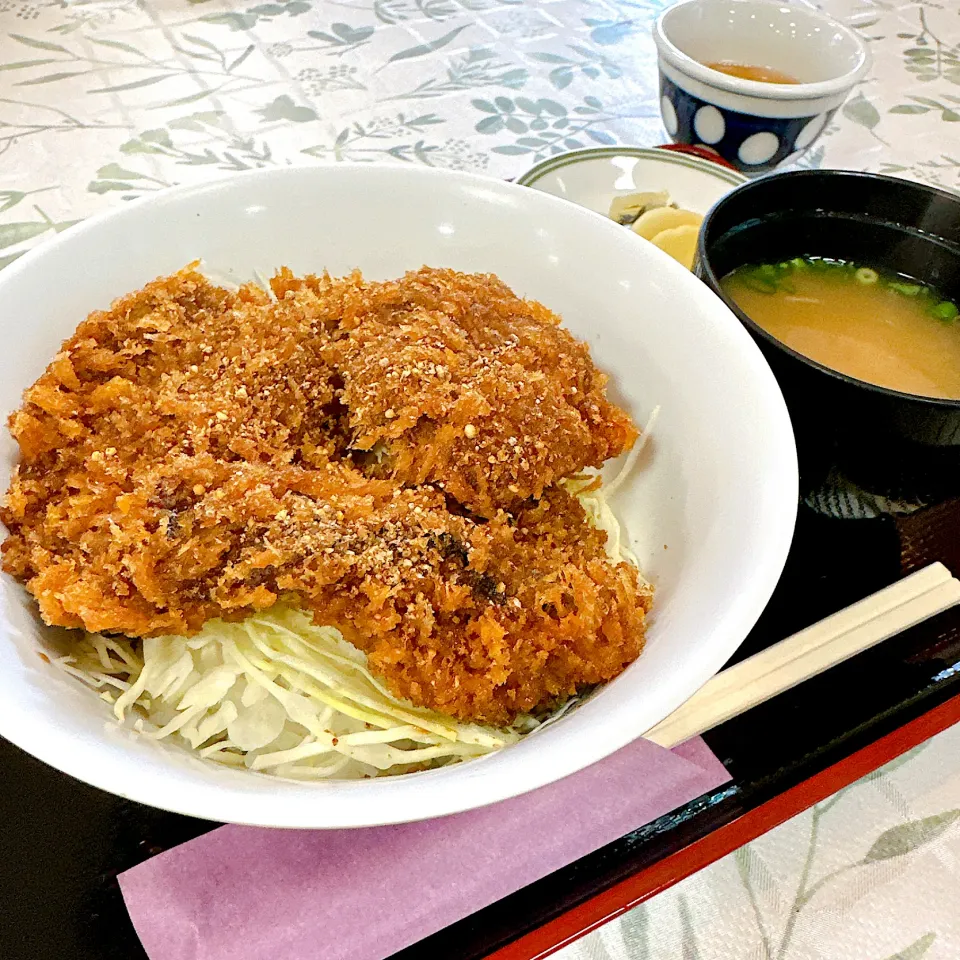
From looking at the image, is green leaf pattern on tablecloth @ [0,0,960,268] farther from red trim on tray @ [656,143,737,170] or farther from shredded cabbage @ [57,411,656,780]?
shredded cabbage @ [57,411,656,780]

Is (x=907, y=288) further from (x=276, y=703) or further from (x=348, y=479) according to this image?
(x=276, y=703)

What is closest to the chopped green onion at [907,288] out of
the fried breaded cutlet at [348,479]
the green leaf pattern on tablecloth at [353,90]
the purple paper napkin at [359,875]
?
the fried breaded cutlet at [348,479]

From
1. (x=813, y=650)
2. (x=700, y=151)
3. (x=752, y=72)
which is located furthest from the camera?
(x=752, y=72)

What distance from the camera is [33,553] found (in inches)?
40.2

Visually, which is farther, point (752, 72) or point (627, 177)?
point (752, 72)

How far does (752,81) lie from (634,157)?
0.34 metres

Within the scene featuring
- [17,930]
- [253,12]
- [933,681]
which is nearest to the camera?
[17,930]

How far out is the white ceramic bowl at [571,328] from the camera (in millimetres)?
837

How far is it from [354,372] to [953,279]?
112cm

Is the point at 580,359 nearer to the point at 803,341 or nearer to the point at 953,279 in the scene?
the point at 803,341

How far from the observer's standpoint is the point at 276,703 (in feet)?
3.62

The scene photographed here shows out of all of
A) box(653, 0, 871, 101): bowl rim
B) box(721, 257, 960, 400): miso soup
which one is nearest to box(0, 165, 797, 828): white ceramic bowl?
box(721, 257, 960, 400): miso soup

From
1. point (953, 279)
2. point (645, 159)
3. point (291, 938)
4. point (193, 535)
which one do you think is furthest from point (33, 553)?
point (645, 159)

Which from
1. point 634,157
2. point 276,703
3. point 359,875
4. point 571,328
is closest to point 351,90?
point 634,157
